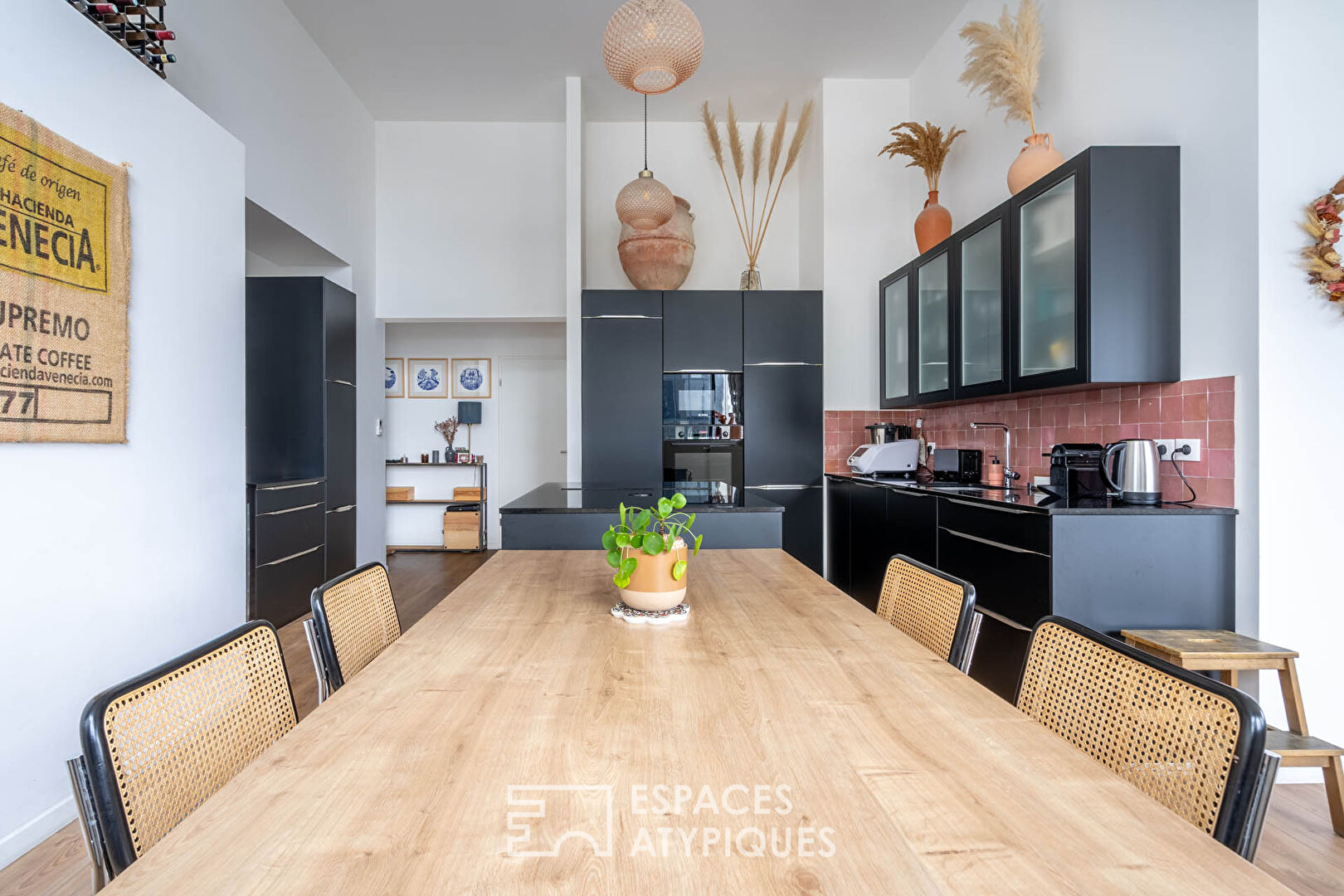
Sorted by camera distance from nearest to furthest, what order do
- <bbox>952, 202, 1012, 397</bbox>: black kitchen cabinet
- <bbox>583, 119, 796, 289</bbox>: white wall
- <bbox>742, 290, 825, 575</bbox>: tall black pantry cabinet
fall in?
<bbox>952, 202, 1012, 397</bbox>: black kitchen cabinet, <bbox>742, 290, 825, 575</bbox>: tall black pantry cabinet, <bbox>583, 119, 796, 289</bbox>: white wall

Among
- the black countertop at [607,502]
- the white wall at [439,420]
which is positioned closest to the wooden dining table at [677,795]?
the black countertop at [607,502]

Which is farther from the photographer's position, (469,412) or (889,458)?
(469,412)

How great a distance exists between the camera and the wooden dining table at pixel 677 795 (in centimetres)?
53

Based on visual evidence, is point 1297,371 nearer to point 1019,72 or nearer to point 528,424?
point 1019,72

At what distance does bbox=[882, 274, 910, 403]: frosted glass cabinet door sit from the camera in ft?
13.4

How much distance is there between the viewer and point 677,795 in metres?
0.65

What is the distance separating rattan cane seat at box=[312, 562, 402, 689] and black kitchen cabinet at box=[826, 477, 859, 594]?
10.0 ft

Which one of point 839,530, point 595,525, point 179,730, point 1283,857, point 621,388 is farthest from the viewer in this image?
point 621,388

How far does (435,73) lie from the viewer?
4.59 meters

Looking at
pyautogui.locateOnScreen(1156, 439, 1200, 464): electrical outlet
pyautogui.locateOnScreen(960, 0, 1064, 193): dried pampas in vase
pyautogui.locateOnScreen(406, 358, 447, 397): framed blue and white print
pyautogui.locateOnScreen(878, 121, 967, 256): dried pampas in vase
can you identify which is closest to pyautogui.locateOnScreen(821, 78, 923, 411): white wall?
pyautogui.locateOnScreen(878, 121, 967, 256): dried pampas in vase

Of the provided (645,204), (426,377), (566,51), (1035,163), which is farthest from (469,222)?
(1035,163)

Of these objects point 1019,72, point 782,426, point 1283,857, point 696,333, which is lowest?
point 1283,857

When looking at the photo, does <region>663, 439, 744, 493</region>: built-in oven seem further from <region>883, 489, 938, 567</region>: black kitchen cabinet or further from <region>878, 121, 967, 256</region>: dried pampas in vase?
<region>878, 121, 967, 256</region>: dried pampas in vase

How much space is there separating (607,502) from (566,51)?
10.2 feet
